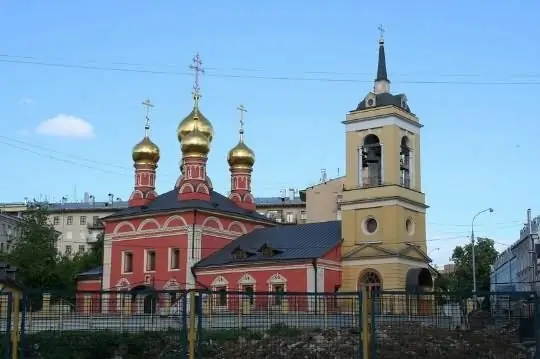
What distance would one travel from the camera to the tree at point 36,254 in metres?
60.8

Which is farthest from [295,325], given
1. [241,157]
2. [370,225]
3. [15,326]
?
[241,157]

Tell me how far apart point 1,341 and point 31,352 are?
583 mm

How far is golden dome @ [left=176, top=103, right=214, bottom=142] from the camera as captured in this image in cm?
5241

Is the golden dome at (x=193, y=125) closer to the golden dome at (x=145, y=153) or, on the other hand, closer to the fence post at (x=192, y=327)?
the golden dome at (x=145, y=153)

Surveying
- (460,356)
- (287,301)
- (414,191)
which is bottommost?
(460,356)

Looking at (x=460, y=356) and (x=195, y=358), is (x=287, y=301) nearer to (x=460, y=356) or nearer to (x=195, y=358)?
(x=195, y=358)

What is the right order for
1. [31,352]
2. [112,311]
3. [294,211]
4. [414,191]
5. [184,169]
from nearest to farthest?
1. [31,352]
2. [112,311]
3. [414,191]
4. [184,169]
5. [294,211]

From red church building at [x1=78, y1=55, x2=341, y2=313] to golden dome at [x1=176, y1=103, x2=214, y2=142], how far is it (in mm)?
64

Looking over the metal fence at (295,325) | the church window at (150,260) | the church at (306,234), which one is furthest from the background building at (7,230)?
the metal fence at (295,325)

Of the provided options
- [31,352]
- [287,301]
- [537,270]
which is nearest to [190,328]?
[287,301]

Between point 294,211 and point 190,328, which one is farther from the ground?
point 294,211

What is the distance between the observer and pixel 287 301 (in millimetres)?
15898

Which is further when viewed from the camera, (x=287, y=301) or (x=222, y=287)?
(x=222, y=287)

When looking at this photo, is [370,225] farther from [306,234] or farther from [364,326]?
[364,326]
